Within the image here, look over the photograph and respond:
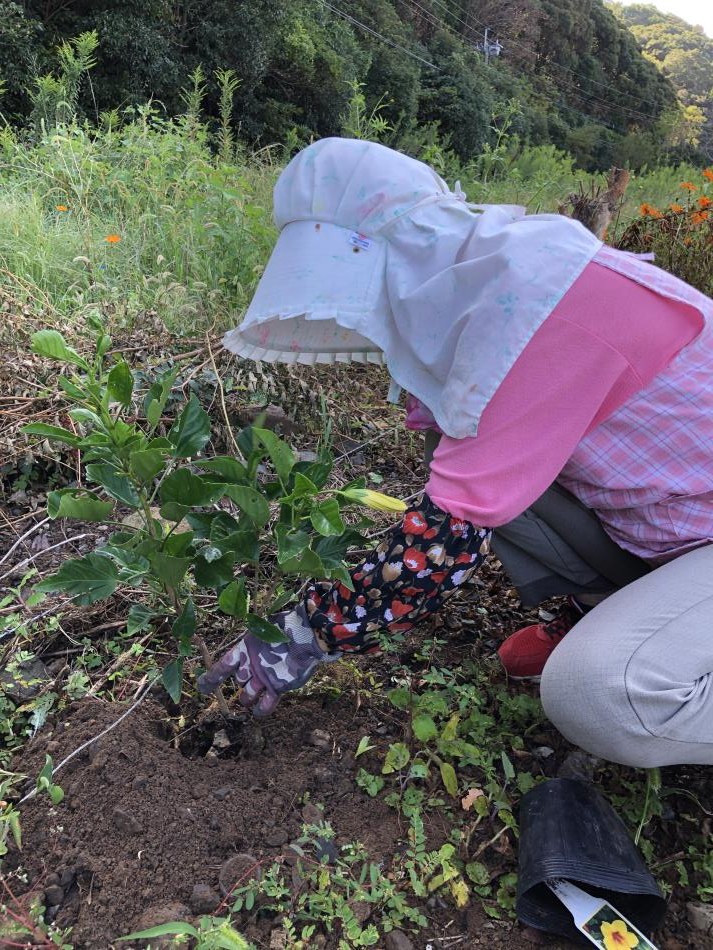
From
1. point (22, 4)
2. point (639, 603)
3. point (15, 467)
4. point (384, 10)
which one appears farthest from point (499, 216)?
point (384, 10)

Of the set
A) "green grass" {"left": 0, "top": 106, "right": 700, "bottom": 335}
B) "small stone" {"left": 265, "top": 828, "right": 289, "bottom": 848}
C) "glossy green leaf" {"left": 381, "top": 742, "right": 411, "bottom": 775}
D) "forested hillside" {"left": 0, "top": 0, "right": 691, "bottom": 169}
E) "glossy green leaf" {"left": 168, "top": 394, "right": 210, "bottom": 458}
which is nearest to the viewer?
"glossy green leaf" {"left": 168, "top": 394, "right": 210, "bottom": 458}

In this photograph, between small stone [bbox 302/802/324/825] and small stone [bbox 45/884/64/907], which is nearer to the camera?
small stone [bbox 45/884/64/907]

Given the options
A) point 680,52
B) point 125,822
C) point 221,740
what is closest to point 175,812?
point 125,822

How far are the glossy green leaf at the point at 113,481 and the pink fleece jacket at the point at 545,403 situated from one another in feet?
1.61

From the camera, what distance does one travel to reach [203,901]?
1100 millimetres

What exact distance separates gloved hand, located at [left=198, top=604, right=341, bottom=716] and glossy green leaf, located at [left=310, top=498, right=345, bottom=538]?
0.34 m

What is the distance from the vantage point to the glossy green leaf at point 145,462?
3.18ft

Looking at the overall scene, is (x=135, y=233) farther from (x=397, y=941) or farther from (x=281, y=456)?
(x=397, y=941)

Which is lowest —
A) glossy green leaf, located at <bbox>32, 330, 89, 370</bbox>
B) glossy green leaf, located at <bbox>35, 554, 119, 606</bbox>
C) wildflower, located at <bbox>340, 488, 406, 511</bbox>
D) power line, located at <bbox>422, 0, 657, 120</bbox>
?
power line, located at <bbox>422, 0, 657, 120</bbox>

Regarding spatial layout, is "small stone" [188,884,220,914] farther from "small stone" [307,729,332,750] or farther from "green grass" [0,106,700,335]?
"green grass" [0,106,700,335]

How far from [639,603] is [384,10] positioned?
16596mm

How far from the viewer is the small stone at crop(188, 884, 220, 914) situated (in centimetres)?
110

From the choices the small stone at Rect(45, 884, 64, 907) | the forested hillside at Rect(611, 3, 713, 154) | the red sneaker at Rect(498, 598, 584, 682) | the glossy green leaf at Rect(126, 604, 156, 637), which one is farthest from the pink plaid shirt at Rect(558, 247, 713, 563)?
the forested hillside at Rect(611, 3, 713, 154)

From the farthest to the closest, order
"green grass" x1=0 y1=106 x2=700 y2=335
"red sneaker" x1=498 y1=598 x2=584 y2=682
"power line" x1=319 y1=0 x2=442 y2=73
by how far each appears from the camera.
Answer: "power line" x1=319 y1=0 x2=442 y2=73 < "green grass" x1=0 y1=106 x2=700 y2=335 < "red sneaker" x1=498 y1=598 x2=584 y2=682
